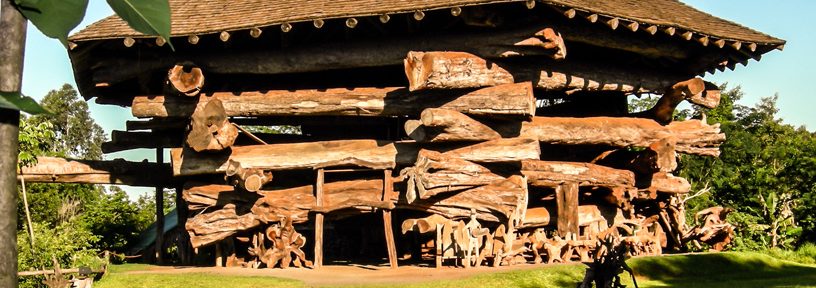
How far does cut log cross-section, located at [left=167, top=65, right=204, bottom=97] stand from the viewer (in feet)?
49.5

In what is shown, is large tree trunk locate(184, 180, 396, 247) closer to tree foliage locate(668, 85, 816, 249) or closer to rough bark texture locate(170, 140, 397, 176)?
rough bark texture locate(170, 140, 397, 176)

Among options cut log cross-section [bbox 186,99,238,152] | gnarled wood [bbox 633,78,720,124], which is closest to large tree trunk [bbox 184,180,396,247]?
cut log cross-section [bbox 186,99,238,152]

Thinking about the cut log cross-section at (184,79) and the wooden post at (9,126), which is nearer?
the wooden post at (9,126)

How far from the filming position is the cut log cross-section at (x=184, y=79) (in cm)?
1509

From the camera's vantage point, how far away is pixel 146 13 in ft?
2.77

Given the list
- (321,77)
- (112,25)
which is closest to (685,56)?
(321,77)

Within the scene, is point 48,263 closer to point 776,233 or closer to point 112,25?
point 112,25

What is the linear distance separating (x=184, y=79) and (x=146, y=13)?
14751 mm

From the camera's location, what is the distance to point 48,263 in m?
14.0

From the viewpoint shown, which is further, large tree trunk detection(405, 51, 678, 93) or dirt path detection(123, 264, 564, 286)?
large tree trunk detection(405, 51, 678, 93)

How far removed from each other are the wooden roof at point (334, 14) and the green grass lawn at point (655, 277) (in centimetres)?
351

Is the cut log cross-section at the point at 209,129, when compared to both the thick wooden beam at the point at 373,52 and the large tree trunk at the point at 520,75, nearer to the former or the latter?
the thick wooden beam at the point at 373,52

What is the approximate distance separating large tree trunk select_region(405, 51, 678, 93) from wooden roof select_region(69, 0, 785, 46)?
3.04 ft

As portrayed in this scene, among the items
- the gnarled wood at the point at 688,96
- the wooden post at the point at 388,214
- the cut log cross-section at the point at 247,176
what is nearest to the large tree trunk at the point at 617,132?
the gnarled wood at the point at 688,96
